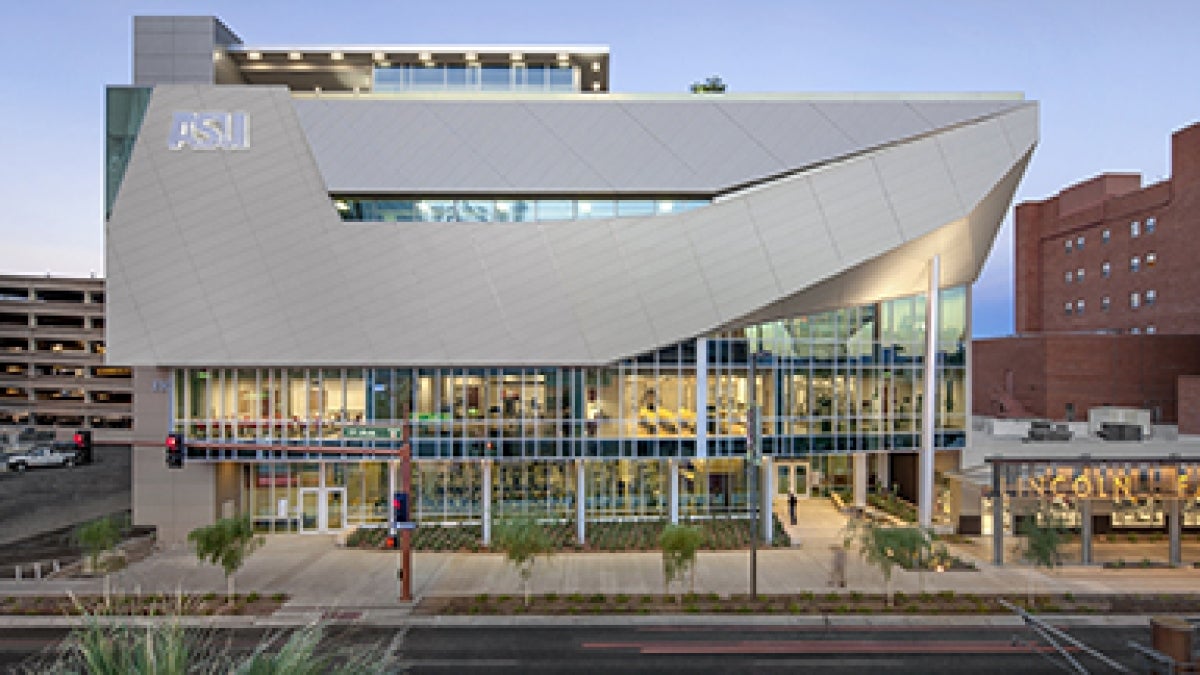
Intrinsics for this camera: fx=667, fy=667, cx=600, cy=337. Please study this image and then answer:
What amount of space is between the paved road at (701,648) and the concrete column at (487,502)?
1058 cm

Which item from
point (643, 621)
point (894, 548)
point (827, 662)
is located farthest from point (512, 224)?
point (827, 662)

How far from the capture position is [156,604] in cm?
2111

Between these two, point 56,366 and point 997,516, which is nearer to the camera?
point 997,516

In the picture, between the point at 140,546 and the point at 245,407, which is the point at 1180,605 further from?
the point at 140,546

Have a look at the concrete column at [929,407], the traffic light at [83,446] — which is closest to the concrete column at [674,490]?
the concrete column at [929,407]

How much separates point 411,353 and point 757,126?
19.3 m

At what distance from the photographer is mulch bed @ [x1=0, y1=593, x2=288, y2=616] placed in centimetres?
2164

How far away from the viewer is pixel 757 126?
31094 mm

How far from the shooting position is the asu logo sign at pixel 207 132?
99.0ft

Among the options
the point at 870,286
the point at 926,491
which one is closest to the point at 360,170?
the point at 870,286

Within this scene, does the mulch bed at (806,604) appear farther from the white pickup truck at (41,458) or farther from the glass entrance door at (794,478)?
the white pickup truck at (41,458)

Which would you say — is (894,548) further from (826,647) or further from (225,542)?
(225,542)

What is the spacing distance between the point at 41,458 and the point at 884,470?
6146 centimetres

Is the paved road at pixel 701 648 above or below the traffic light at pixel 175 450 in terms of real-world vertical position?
below
